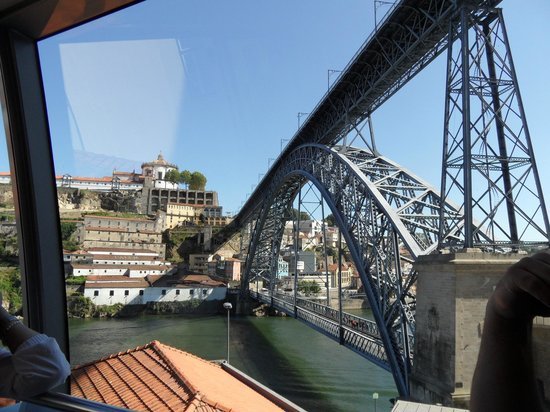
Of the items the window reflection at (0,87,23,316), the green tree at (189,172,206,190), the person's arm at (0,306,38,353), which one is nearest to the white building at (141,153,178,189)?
the green tree at (189,172,206,190)

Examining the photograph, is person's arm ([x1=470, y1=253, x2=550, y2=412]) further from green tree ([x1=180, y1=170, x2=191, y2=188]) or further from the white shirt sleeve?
green tree ([x1=180, y1=170, x2=191, y2=188])

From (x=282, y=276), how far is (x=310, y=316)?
15948mm

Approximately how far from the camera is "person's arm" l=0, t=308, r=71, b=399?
3.42ft

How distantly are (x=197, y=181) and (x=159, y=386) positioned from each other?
93.9 feet

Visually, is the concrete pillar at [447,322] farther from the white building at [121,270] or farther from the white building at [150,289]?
the white building at [150,289]

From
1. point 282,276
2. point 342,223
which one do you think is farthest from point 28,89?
point 282,276

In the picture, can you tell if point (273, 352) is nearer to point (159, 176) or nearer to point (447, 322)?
point (447, 322)

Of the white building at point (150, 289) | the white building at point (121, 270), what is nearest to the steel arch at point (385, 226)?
the white building at point (121, 270)

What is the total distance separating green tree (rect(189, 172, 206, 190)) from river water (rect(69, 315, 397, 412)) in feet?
43.2

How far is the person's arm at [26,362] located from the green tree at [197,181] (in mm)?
29384

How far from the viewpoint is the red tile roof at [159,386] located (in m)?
2.84

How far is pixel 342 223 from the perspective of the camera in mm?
9258

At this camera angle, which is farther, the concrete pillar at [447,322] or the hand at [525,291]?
the concrete pillar at [447,322]

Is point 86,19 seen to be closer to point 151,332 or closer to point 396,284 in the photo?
point 396,284
